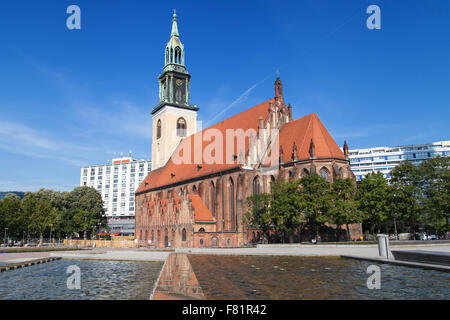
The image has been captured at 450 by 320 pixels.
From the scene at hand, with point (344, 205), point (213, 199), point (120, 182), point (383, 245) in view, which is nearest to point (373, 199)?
point (344, 205)

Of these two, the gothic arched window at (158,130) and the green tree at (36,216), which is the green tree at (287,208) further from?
the green tree at (36,216)

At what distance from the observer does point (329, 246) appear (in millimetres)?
34000

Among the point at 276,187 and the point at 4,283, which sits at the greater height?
the point at 276,187

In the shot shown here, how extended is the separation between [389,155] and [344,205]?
4718 inches

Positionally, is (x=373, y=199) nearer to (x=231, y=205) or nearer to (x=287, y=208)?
(x=287, y=208)

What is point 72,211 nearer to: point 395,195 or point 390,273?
point 395,195

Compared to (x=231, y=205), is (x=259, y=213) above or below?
below

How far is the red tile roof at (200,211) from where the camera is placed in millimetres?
53009

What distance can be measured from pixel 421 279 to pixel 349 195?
97.5 ft

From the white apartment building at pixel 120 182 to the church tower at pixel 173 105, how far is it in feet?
287

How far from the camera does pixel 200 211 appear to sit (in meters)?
54.5

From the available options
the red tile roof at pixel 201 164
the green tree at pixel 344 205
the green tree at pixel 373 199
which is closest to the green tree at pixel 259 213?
the red tile roof at pixel 201 164

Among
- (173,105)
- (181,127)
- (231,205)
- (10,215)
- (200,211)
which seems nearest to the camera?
(231,205)
